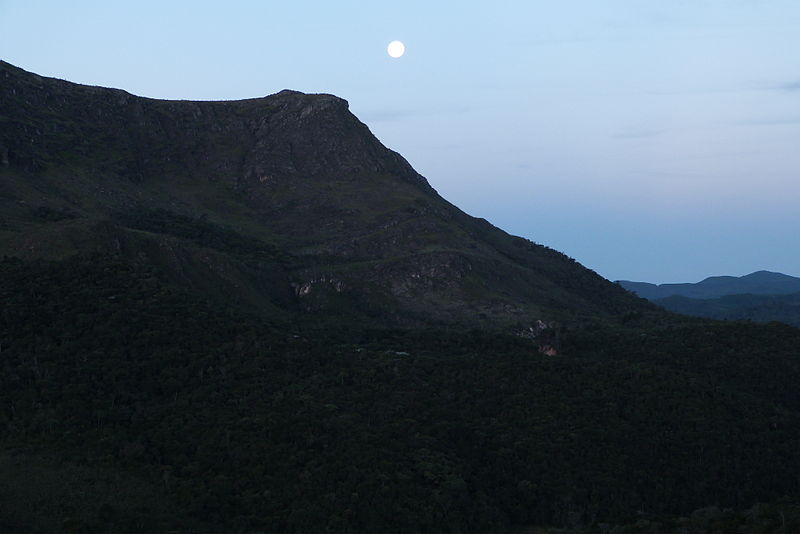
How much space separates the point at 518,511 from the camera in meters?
78.1

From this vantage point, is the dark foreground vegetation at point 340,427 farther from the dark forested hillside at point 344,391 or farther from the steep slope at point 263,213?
the steep slope at point 263,213

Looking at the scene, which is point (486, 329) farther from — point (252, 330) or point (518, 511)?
point (518, 511)

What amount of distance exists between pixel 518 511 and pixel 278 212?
104158 millimetres

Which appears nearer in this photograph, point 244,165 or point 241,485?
point 241,485

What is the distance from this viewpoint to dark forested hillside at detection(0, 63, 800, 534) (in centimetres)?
6981

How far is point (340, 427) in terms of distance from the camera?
8019cm

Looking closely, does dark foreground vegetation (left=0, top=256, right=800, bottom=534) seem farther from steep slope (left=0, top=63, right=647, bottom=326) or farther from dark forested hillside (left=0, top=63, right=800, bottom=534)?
steep slope (left=0, top=63, right=647, bottom=326)

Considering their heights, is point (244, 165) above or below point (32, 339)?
above

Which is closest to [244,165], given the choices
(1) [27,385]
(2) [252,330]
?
(2) [252,330]

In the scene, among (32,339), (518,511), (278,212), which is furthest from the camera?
(278,212)

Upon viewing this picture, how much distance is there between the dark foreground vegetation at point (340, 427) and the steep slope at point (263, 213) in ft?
→ 66.9

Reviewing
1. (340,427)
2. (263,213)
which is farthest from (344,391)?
(263,213)

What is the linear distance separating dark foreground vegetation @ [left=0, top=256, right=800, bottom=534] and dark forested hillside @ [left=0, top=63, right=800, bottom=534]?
0.24 m

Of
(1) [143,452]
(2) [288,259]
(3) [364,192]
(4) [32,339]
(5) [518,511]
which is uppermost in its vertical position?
(3) [364,192]
